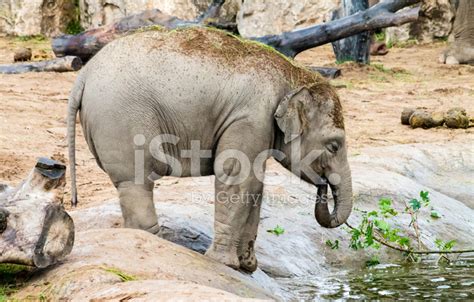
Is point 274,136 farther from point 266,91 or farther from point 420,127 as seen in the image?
point 420,127

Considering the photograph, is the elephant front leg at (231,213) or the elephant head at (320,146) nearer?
the elephant front leg at (231,213)

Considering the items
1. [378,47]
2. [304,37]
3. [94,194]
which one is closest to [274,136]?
[94,194]

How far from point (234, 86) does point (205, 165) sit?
0.54 m

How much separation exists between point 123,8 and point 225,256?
13.8 metres

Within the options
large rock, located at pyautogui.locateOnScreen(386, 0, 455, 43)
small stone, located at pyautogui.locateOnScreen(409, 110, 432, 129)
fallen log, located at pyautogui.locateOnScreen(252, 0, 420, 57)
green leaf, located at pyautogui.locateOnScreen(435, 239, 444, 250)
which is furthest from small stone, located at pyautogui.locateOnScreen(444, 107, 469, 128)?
large rock, located at pyautogui.locateOnScreen(386, 0, 455, 43)

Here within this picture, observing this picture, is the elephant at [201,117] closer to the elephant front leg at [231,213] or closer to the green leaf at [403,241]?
the elephant front leg at [231,213]

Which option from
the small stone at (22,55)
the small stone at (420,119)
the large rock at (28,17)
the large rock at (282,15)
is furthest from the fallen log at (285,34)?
the large rock at (282,15)

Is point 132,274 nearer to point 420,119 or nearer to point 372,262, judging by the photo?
point 372,262

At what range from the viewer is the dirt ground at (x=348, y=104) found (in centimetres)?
937

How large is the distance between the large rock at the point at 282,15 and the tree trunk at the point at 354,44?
3.12 meters

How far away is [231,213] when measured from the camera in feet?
19.7

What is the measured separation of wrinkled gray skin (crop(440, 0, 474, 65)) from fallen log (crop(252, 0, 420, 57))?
110 inches

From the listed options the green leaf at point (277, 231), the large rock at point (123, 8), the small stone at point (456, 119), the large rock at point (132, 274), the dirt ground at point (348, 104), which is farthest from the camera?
the large rock at point (123, 8)

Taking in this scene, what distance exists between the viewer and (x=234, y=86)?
5.98 m
